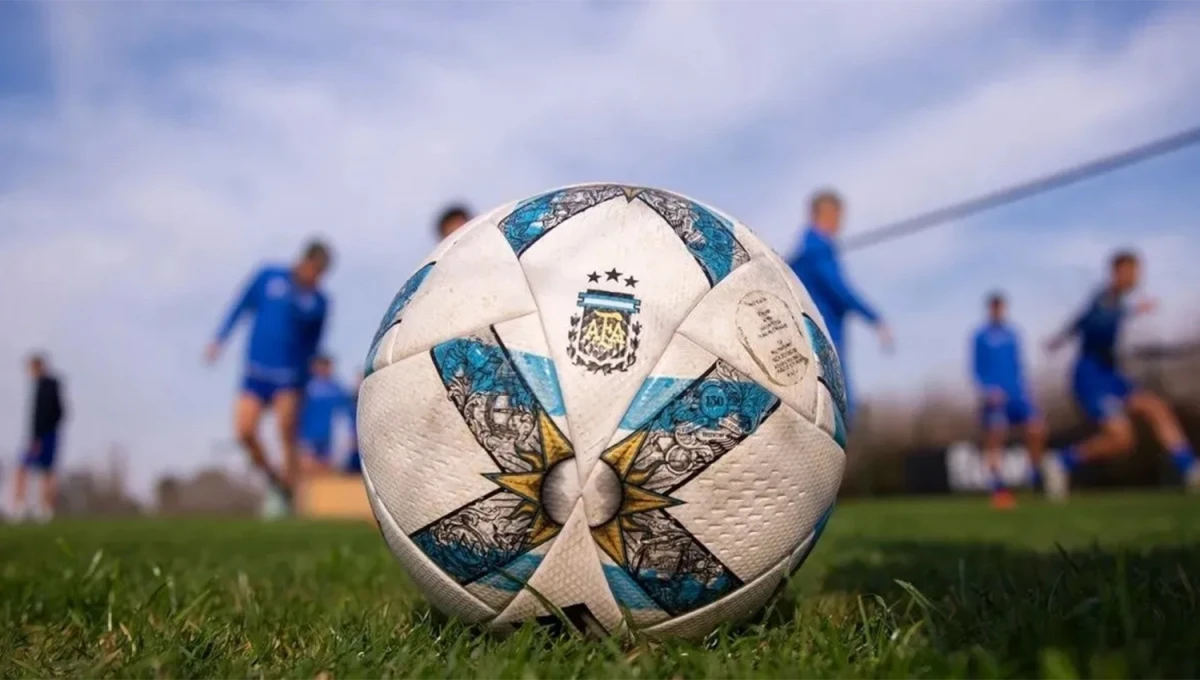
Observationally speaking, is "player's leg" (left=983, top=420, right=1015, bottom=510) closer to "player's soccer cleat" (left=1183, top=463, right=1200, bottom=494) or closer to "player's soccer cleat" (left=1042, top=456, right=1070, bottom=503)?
"player's soccer cleat" (left=1042, top=456, right=1070, bottom=503)

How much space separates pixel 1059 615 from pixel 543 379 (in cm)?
126

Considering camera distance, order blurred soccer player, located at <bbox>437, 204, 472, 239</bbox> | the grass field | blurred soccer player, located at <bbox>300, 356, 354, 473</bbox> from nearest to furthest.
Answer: the grass field → blurred soccer player, located at <bbox>437, 204, 472, 239</bbox> → blurred soccer player, located at <bbox>300, 356, 354, 473</bbox>

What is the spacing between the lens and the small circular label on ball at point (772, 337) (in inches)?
93.9

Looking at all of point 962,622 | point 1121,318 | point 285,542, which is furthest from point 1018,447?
point 962,622

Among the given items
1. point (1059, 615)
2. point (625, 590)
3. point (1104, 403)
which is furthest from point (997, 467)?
point (625, 590)

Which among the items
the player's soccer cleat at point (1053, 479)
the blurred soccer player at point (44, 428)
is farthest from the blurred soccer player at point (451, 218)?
the player's soccer cleat at point (1053, 479)

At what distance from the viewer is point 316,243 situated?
10.6 metres

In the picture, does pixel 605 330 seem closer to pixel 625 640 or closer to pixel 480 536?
pixel 480 536

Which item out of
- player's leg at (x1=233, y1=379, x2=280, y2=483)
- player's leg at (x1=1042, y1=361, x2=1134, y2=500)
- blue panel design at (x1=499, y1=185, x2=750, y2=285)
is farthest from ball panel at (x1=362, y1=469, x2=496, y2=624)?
player's leg at (x1=1042, y1=361, x2=1134, y2=500)

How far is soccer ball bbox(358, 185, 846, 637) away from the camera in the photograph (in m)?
2.26

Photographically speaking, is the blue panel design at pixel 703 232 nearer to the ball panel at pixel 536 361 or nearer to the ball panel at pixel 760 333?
the ball panel at pixel 760 333

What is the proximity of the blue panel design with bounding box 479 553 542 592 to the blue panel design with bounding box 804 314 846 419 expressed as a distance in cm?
86

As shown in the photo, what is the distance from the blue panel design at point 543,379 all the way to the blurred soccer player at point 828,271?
6.07m

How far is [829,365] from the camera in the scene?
104 inches
